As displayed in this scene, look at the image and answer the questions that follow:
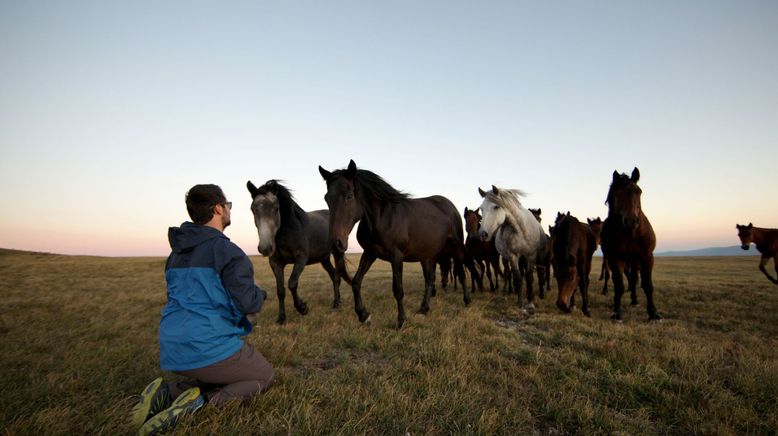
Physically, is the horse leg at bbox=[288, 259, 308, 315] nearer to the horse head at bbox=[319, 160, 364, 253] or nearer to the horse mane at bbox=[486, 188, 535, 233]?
the horse head at bbox=[319, 160, 364, 253]

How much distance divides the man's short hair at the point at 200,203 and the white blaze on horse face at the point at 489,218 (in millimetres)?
5855

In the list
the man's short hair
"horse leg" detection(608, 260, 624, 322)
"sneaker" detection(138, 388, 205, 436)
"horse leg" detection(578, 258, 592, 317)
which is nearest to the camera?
"sneaker" detection(138, 388, 205, 436)

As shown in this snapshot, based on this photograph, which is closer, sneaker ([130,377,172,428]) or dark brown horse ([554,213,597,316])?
sneaker ([130,377,172,428])

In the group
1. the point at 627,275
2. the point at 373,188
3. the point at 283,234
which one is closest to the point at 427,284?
the point at 373,188

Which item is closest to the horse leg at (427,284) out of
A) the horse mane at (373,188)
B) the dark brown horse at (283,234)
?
the horse mane at (373,188)

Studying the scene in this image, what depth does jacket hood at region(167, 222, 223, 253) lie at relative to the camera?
256 centimetres

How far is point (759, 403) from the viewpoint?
276cm

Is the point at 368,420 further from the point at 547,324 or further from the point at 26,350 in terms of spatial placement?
the point at 26,350

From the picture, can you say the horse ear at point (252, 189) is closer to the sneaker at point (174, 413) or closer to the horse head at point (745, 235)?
the sneaker at point (174, 413)

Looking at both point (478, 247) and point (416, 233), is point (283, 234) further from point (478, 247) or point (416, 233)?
point (478, 247)

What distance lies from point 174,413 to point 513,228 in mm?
7743

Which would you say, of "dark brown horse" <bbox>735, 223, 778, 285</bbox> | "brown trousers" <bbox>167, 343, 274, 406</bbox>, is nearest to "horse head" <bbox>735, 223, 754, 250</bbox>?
"dark brown horse" <bbox>735, 223, 778, 285</bbox>

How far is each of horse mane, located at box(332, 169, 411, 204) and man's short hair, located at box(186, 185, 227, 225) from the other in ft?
9.30

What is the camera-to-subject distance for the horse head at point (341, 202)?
5.00 metres
